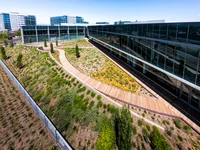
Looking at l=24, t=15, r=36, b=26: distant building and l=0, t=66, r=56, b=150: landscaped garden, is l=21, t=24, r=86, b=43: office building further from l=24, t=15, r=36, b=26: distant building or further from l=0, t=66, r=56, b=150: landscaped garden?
l=24, t=15, r=36, b=26: distant building

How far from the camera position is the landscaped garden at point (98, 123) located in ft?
42.9

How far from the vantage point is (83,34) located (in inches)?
2680

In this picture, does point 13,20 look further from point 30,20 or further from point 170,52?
point 170,52

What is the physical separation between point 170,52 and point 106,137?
32.7ft

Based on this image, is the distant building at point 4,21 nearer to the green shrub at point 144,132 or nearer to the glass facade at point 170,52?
the glass facade at point 170,52

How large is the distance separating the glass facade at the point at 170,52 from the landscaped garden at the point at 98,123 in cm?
459

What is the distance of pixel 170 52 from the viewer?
14.0 m

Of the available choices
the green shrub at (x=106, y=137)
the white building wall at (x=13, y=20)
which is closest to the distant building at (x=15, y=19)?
the white building wall at (x=13, y=20)

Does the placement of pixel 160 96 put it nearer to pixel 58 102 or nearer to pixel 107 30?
pixel 58 102

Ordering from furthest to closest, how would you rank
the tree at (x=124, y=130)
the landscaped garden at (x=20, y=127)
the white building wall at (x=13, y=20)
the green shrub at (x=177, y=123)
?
the white building wall at (x=13, y=20) < the landscaped garden at (x=20, y=127) < the green shrub at (x=177, y=123) < the tree at (x=124, y=130)

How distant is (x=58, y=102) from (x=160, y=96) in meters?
13.2

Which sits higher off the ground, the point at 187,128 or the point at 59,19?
the point at 59,19

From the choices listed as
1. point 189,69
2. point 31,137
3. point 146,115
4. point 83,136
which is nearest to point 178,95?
point 146,115

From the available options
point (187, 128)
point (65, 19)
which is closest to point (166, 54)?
point (187, 128)
